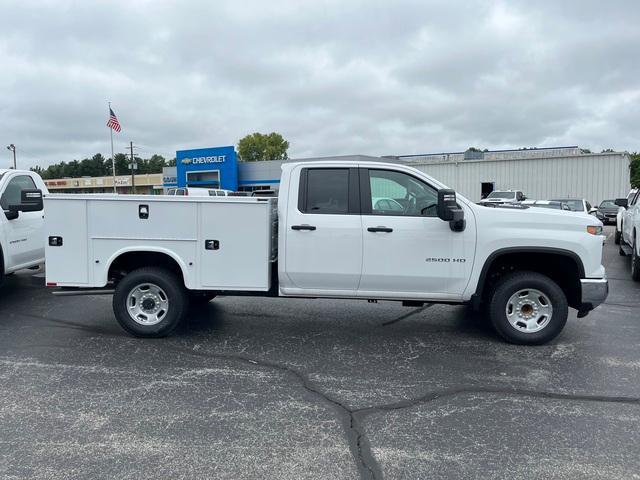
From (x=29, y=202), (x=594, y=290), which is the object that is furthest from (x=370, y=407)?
(x=29, y=202)

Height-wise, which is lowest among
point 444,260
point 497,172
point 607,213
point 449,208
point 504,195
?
point 444,260

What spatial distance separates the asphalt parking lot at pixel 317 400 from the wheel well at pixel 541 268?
0.60 m

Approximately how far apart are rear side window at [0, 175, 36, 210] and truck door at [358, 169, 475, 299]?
542 centimetres

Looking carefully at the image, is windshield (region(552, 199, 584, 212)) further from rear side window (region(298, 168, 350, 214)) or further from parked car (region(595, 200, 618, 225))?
rear side window (region(298, 168, 350, 214))

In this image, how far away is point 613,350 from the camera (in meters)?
5.52

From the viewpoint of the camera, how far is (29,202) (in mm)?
7113

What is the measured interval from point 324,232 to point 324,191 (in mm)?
483

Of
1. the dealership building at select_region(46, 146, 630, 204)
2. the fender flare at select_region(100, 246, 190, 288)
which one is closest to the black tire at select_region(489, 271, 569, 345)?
the fender flare at select_region(100, 246, 190, 288)

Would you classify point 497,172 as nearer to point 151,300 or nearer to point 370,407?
point 151,300

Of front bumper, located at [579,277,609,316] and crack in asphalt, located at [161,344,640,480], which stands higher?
front bumper, located at [579,277,609,316]

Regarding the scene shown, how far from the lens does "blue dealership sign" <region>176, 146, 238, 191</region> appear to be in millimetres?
44594

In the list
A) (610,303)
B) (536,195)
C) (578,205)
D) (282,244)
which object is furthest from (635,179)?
(282,244)

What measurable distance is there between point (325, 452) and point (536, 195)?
33496mm

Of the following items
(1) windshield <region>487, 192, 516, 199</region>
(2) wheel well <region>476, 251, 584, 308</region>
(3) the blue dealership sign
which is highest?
(3) the blue dealership sign
